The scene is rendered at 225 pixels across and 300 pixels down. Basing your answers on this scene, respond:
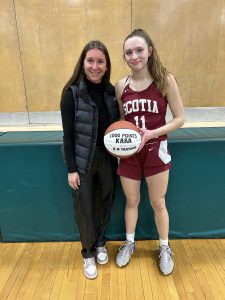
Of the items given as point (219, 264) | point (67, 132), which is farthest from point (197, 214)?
point (67, 132)

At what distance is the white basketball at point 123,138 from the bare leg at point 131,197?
26 centimetres

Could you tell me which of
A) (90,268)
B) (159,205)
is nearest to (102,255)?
(90,268)

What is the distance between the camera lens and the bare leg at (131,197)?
1.51m

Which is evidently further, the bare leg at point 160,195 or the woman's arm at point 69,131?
the bare leg at point 160,195

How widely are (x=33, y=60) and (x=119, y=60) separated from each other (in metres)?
1.22

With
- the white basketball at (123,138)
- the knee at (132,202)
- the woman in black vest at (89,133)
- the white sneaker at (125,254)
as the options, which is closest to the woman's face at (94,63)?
the woman in black vest at (89,133)

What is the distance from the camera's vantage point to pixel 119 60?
11.6 ft

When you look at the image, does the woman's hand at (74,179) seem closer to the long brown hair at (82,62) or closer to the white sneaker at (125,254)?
the long brown hair at (82,62)

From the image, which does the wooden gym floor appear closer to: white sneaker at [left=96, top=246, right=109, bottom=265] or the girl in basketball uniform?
white sneaker at [left=96, top=246, right=109, bottom=265]

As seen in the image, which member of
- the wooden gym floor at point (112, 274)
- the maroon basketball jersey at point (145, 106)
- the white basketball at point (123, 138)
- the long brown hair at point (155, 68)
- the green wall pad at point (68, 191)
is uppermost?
the long brown hair at point (155, 68)

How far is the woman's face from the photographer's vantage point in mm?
1296

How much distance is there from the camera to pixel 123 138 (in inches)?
50.4

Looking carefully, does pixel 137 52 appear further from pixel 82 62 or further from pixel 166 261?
pixel 166 261

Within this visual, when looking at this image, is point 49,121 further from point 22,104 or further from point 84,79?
point 84,79
